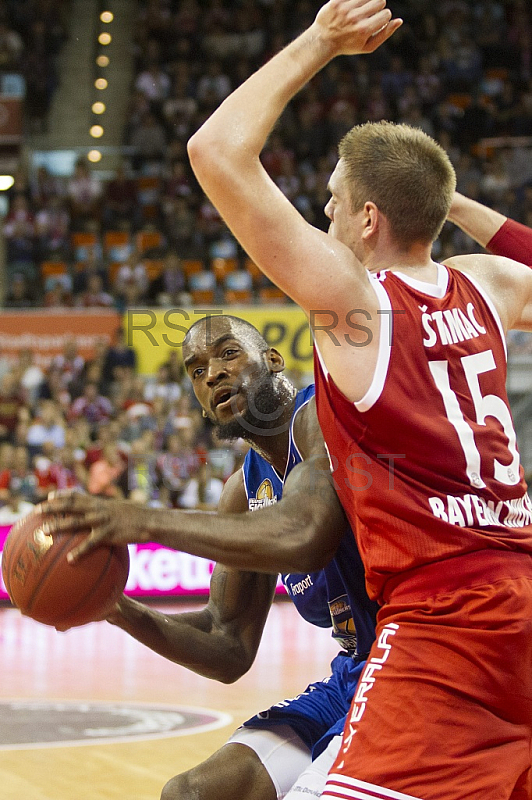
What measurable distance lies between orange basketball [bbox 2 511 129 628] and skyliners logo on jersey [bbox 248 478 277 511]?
0.80 meters


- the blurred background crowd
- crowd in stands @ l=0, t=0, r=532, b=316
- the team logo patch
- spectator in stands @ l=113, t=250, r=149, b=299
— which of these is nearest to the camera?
the team logo patch

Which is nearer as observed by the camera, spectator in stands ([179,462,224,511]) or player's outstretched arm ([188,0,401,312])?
player's outstretched arm ([188,0,401,312])

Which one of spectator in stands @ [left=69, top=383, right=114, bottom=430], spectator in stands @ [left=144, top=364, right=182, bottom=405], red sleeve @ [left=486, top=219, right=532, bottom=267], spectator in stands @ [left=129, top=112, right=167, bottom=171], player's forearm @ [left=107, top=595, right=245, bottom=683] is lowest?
spectator in stands @ [left=69, top=383, right=114, bottom=430]

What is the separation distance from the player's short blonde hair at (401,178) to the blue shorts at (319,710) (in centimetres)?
152

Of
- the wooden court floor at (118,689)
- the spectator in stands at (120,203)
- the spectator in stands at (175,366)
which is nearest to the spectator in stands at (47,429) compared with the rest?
the spectator in stands at (175,366)

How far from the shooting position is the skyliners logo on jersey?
3358 mm

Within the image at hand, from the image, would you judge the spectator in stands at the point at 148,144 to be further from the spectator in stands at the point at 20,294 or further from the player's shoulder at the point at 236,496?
the player's shoulder at the point at 236,496

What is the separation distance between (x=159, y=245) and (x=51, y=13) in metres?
6.42

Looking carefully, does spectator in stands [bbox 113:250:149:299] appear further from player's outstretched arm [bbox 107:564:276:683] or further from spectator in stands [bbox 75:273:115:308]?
player's outstretched arm [bbox 107:564:276:683]

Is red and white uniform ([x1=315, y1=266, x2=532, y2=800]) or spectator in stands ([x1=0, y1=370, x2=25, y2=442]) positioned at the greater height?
red and white uniform ([x1=315, y1=266, x2=532, y2=800])

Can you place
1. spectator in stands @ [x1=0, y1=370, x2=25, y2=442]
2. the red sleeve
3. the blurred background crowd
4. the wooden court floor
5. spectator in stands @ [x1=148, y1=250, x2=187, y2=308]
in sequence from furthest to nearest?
spectator in stands @ [x1=148, y1=250, x2=187, y2=308], spectator in stands @ [x1=0, y1=370, x2=25, y2=442], the blurred background crowd, the wooden court floor, the red sleeve

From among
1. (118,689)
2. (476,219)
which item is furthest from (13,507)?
(476,219)

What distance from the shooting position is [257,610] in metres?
3.52

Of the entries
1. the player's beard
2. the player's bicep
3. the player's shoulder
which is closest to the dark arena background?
the player's shoulder
